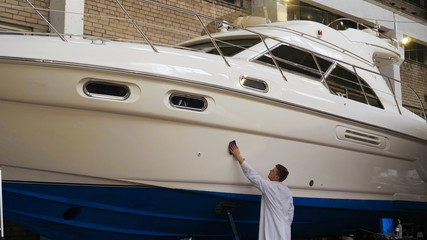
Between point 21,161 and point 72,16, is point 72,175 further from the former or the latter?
point 72,16

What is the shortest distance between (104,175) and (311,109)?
2.01 meters

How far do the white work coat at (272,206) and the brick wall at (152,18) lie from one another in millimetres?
3329

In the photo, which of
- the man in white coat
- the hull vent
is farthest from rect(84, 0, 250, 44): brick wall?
the man in white coat

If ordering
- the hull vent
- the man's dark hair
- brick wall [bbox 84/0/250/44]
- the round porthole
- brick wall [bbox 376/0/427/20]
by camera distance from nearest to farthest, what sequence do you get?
the round porthole, the man's dark hair, the hull vent, brick wall [bbox 84/0/250/44], brick wall [bbox 376/0/427/20]

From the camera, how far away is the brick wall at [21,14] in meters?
6.81

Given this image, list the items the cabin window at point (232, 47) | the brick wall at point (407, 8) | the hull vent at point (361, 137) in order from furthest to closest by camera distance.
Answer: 1. the brick wall at point (407, 8)
2. the cabin window at point (232, 47)
3. the hull vent at point (361, 137)

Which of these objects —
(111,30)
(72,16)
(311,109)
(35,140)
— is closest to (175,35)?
(111,30)

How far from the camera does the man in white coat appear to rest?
4.25 meters

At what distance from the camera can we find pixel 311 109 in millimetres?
4574

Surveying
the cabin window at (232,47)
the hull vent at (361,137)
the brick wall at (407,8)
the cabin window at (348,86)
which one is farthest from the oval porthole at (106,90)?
the brick wall at (407,8)

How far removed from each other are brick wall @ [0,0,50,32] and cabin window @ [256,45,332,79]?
379 centimetres

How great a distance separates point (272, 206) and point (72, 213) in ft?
5.81

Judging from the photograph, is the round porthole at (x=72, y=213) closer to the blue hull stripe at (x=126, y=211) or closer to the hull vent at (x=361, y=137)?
the blue hull stripe at (x=126, y=211)

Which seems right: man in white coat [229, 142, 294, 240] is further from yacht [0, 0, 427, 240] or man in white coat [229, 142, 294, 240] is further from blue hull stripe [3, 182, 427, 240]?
blue hull stripe [3, 182, 427, 240]
